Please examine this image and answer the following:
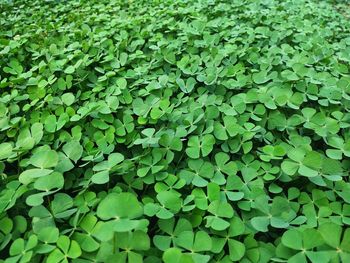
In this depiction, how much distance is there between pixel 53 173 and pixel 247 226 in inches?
27.6

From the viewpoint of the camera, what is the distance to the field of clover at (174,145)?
3.31ft

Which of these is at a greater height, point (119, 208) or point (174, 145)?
point (119, 208)

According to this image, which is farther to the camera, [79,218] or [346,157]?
[346,157]

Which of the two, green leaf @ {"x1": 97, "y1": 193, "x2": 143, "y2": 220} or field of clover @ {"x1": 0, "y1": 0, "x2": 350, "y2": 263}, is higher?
green leaf @ {"x1": 97, "y1": 193, "x2": 143, "y2": 220}

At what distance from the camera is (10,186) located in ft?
3.84

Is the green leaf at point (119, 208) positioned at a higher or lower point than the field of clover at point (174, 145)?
higher

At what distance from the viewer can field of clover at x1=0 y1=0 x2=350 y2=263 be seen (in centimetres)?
101

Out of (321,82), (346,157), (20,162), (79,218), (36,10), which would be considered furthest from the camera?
(36,10)

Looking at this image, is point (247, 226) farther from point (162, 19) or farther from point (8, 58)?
point (162, 19)

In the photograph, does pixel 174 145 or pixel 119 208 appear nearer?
pixel 119 208

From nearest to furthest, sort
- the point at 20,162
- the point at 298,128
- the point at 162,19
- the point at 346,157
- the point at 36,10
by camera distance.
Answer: the point at 20,162
the point at 346,157
the point at 298,128
the point at 162,19
the point at 36,10

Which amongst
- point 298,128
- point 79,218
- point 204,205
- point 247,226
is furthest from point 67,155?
point 298,128

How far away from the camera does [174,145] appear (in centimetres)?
136

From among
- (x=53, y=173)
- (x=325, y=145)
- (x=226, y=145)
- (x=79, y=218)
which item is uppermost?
(x=53, y=173)
